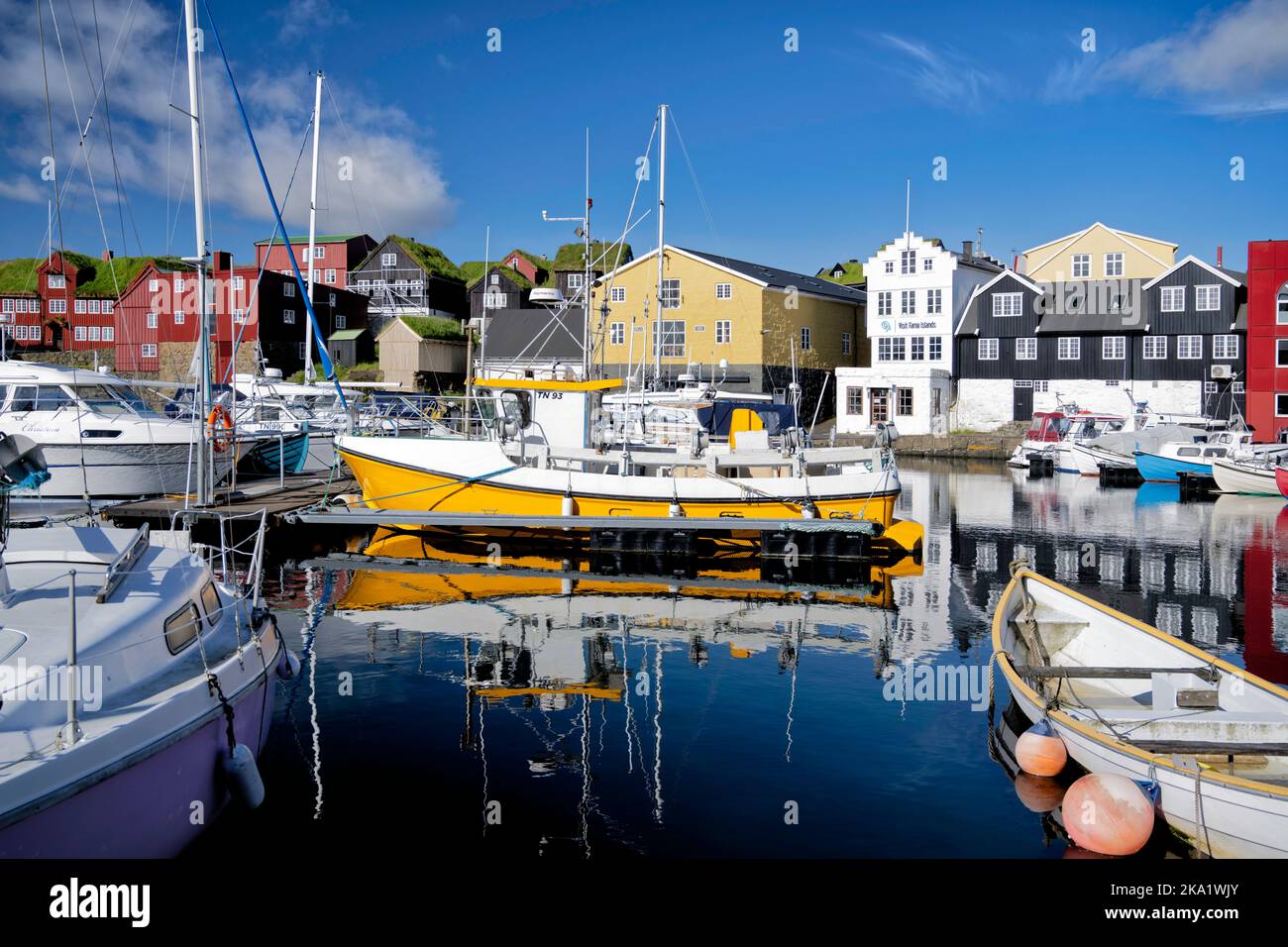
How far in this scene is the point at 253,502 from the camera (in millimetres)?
27938

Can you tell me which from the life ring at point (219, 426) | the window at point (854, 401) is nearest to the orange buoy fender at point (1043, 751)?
the life ring at point (219, 426)

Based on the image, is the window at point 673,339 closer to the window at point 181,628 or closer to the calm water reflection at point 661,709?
the calm water reflection at point 661,709

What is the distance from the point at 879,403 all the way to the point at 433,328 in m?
30.2

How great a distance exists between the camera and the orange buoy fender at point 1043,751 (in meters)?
10.9

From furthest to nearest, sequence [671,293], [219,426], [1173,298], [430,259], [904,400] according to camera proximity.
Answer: [430,259] < [671,293] < [904,400] < [1173,298] < [219,426]

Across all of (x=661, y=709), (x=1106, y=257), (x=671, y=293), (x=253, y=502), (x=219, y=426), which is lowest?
(x=661, y=709)

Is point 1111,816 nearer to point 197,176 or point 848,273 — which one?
point 197,176

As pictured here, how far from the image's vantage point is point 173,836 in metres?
8.10

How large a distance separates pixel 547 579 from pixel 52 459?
1458cm

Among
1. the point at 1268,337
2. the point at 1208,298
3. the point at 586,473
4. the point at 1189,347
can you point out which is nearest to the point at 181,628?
the point at 586,473

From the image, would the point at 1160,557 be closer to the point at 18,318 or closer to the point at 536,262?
the point at 536,262

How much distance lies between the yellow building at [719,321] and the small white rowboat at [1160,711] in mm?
44823

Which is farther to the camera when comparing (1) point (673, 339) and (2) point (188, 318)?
(2) point (188, 318)
